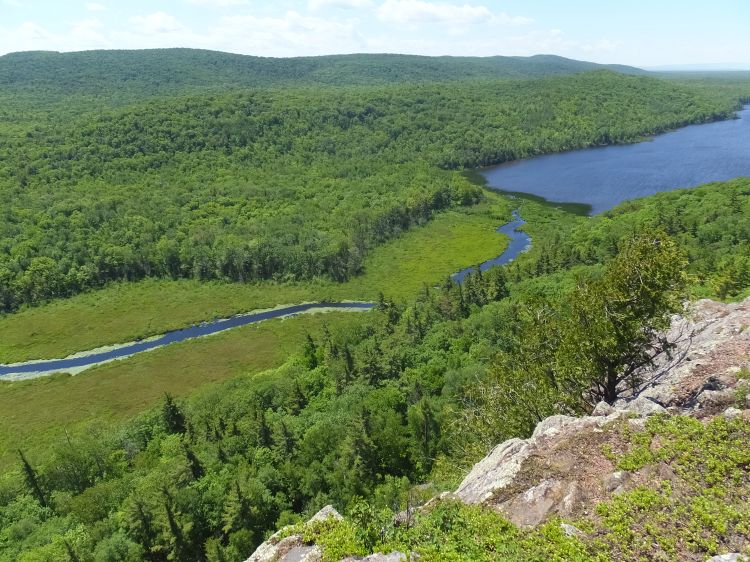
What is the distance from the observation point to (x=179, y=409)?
8681 cm

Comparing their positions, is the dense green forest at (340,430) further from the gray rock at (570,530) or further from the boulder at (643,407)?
the boulder at (643,407)

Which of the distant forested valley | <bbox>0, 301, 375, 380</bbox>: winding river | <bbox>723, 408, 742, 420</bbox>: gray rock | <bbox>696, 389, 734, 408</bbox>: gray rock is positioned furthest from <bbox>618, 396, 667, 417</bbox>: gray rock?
<bbox>0, 301, 375, 380</bbox>: winding river

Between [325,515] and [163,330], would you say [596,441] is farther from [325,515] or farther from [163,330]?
[163,330]

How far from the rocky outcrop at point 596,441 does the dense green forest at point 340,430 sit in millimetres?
1852

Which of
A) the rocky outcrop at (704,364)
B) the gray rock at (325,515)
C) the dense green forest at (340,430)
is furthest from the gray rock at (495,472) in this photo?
the rocky outcrop at (704,364)

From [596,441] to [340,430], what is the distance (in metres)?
50.0

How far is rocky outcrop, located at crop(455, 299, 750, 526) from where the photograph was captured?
18.2m

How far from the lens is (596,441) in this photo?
66.7ft

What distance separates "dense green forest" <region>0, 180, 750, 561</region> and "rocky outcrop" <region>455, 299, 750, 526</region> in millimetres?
1852

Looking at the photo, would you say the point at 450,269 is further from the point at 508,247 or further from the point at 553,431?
the point at 553,431

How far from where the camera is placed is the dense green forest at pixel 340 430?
95.2 feet

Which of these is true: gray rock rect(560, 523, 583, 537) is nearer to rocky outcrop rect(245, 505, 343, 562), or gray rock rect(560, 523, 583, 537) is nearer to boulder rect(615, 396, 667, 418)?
boulder rect(615, 396, 667, 418)

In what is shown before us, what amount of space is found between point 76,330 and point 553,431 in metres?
146

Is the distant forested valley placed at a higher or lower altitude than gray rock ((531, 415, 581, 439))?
lower
